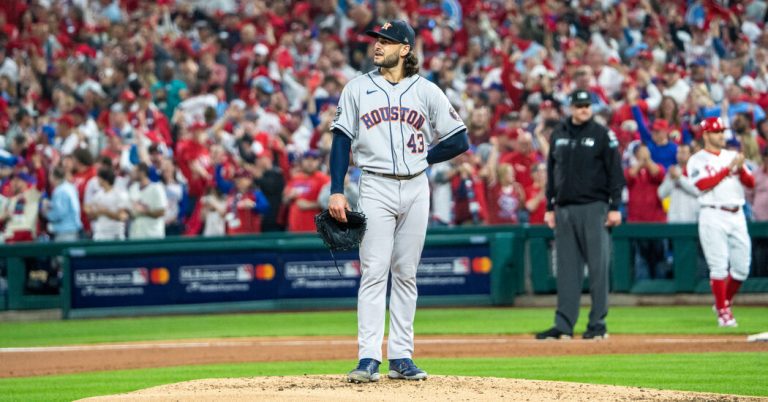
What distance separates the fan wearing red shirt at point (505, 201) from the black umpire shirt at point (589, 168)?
16.5 feet

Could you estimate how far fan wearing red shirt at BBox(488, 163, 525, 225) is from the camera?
57.0ft

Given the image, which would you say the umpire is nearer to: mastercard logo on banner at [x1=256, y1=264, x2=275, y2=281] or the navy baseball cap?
the navy baseball cap

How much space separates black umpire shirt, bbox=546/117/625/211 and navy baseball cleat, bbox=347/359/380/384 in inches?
196

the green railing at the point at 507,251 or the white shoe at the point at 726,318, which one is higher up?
the green railing at the point at 507,251

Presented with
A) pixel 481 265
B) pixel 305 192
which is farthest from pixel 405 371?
pixel 305 192

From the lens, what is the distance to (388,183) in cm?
766

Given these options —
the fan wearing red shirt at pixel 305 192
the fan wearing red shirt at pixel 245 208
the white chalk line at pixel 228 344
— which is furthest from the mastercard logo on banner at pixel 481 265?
the white chalk line at pixel 228 344

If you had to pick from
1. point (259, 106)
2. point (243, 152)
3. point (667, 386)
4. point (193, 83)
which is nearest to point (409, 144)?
point (667, 386)

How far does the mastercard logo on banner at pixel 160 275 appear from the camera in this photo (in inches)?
699

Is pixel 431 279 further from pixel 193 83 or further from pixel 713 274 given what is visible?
pixel 193 83

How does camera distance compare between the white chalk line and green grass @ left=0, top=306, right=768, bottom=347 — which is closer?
the white chalk line

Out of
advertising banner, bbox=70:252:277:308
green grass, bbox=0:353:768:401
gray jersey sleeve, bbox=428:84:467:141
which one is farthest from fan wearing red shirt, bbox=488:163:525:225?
gray jersey sleeve, bbox=428:84:467:141

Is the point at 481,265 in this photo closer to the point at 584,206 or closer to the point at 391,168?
the point at 584,206

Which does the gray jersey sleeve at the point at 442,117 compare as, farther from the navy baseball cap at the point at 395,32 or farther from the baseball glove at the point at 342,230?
the baseball glove at the point at 342,230
